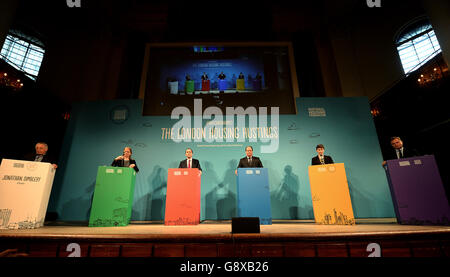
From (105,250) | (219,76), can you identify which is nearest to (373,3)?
(219,76)

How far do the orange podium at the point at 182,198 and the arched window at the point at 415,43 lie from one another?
680cm

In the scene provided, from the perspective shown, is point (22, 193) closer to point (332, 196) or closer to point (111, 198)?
point (111, 198)

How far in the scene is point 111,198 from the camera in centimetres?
328

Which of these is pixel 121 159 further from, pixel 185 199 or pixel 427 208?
pixel 427 208

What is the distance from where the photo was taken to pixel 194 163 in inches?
176

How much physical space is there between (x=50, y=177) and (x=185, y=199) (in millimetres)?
2042

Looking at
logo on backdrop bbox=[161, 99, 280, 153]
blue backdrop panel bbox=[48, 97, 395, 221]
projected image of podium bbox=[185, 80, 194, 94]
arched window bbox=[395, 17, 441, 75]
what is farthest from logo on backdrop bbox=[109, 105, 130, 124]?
arched window bbox=[395, 17, 441, 75]

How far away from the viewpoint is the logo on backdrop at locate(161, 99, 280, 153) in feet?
16.6

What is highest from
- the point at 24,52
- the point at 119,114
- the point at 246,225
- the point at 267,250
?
the point at 24,52

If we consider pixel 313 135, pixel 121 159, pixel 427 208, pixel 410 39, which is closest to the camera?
pixel 427 208

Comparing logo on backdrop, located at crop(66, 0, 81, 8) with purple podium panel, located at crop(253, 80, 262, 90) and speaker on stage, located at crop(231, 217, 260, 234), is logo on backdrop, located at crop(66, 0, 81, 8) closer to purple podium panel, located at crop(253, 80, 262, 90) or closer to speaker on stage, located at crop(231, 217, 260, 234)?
purple podium panel, located at crop(253, 80, 262, 90)

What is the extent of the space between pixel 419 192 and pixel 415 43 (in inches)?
228

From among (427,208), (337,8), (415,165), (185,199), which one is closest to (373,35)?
(337,8)

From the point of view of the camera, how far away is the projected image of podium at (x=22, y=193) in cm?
276
